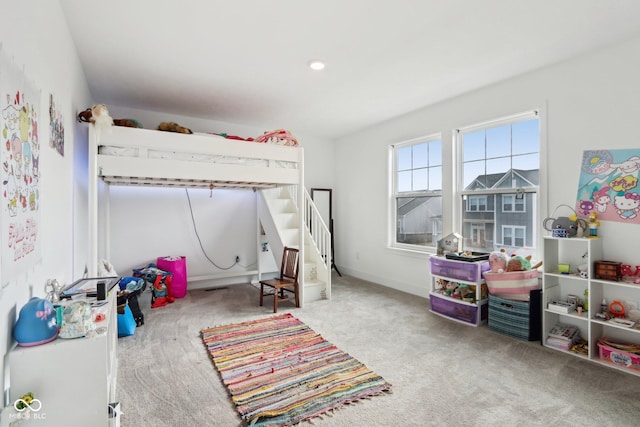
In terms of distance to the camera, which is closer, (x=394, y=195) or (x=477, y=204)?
(x=477, y=204)

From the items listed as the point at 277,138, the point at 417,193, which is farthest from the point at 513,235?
the point at 277,138

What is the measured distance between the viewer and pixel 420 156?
14.5ft

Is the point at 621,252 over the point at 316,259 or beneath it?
over

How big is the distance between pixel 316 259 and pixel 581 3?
348 cm

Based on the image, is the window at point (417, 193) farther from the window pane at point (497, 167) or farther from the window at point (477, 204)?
the window pane at point (497, 167)

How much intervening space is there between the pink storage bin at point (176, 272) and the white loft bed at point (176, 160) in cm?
102

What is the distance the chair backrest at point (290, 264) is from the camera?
3867 millimetres

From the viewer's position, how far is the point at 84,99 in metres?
3.17

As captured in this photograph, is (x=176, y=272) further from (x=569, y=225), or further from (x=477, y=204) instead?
(x=569, y=225)

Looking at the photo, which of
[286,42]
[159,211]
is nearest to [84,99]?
[159,211]

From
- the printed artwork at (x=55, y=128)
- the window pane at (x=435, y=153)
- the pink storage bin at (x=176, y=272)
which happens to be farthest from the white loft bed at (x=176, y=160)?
the window pane at (x=435, y=153)

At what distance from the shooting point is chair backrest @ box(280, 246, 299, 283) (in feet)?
12.7

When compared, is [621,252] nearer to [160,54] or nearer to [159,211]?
[160,54]

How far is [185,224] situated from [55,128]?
2.87 metres
